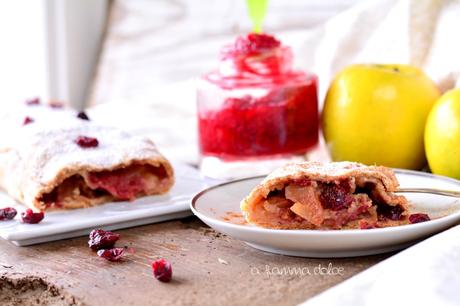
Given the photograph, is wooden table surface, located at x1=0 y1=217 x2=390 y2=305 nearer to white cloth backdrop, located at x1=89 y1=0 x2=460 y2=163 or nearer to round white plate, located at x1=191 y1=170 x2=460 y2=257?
round white plate, located at x1=191 y1=170 x2=460 y2=257

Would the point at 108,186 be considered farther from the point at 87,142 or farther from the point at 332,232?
the point at 332,232

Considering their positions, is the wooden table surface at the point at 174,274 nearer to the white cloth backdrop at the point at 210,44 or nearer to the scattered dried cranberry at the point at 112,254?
the scattered dried cranberry at the point at 112,254

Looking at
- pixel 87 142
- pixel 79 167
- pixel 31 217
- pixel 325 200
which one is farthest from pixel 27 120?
pixel 325 200

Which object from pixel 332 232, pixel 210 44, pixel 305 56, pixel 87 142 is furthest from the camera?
pixel 210 44

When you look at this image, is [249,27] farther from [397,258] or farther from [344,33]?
[397,258]

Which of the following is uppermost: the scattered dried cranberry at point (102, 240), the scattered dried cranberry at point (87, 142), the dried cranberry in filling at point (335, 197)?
the dried cranberry in filling at point (335, 197)

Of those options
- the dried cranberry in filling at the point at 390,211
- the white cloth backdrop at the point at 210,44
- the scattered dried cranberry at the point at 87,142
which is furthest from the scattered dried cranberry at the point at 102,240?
the white cloth backdrop at the point at 210,44
